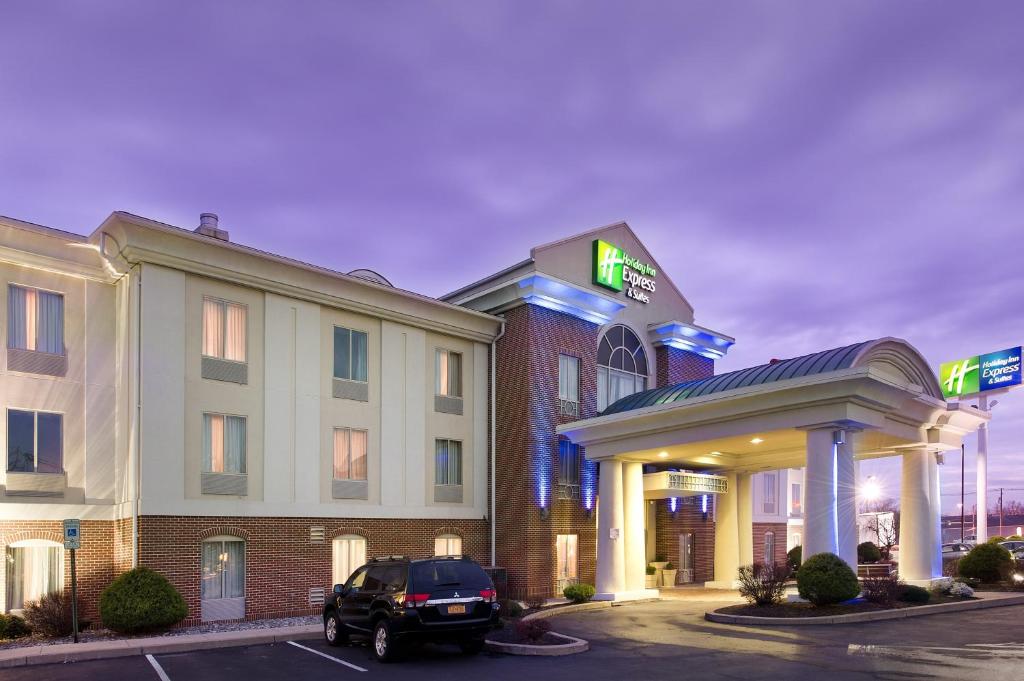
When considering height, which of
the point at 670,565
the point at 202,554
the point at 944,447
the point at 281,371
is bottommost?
the point at 670,565

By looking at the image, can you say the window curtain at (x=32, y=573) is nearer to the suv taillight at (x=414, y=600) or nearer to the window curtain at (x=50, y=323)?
the window curtain at (x=50, y=323)

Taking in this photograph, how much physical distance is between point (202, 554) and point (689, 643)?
12282 millimetres

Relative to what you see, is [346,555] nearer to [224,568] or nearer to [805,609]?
[224,568]

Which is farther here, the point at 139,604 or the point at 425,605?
the point at 139,604

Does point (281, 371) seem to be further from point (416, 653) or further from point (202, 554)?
point (416, 653)

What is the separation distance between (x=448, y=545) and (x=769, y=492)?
21.9 meters

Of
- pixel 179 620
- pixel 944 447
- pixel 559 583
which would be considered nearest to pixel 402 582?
pixel 179 620

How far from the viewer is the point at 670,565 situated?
110ft

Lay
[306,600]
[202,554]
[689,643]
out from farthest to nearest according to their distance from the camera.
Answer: [306,600] < [202,554] < [689,643]

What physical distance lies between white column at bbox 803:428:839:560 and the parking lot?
→ 2651mm

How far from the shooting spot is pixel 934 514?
1087 inches

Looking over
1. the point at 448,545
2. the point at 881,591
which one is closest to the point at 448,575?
the point at 881,591

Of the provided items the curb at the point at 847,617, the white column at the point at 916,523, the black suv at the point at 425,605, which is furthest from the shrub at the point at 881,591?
the black suv at the point at 425,605

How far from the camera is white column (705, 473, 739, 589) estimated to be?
33.1 meters
